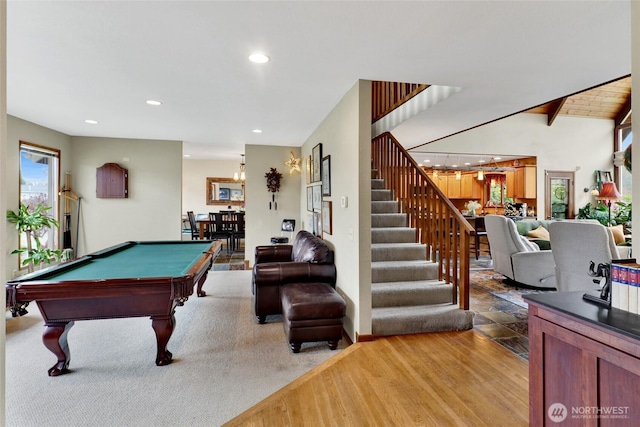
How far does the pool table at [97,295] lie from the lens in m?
2.32

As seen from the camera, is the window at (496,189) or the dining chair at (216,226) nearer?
the dining chair at (216,226)

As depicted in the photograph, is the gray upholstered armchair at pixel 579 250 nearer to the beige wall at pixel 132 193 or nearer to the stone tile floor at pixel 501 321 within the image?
the stone tile floor at pixel 501 321

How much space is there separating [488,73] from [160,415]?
146 inches

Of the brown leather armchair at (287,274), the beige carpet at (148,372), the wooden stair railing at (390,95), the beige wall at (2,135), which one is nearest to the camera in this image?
the beige wall at (2,135)

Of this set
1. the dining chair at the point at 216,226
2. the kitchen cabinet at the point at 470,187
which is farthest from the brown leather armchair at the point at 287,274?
the kitchen cabinet at the point at 470,187

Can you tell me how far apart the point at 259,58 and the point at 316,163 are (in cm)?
250

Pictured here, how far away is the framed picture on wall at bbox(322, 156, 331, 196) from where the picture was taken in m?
4.18

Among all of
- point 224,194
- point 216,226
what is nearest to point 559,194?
point 216,226

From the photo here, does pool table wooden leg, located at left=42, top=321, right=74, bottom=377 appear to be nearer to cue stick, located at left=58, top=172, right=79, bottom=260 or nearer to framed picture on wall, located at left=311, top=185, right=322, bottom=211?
framed picture on wall, located at left=311, top=185, right=322, bottom=211

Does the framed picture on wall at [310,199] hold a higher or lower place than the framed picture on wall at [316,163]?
lower

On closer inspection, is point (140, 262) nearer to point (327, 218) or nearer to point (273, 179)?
point (327, 218)

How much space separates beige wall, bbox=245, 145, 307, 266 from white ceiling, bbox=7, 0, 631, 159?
249 cm

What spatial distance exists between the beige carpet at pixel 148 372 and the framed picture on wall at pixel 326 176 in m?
1.77

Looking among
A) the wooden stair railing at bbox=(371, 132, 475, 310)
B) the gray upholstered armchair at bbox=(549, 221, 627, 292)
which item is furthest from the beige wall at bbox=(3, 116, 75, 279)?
the gray upholstered armchair at bbox=(549, 221, 627, 292)
